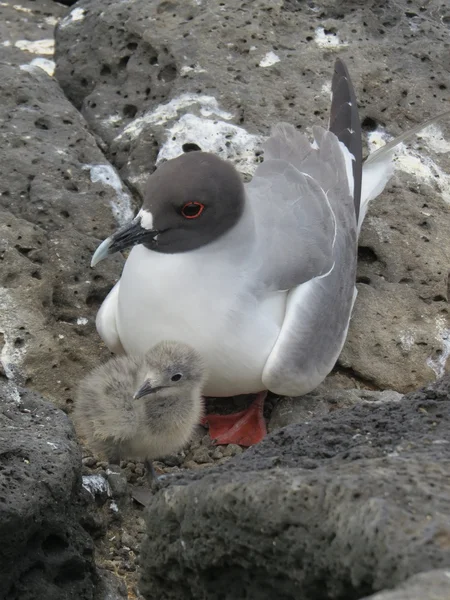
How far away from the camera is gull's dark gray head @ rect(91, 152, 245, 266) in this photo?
15.7 ft

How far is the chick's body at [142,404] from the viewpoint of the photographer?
4.42 meters

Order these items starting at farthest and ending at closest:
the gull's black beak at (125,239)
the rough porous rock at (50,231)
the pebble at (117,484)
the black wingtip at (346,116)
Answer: the black wingtip at (346,116)
the rough porous rock at (50,231)
the gull's black beak at (125,239)
the pebble at (117,484)

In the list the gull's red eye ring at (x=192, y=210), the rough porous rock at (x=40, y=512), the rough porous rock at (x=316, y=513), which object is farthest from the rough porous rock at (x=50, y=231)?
the rough porous rock at (x=316, y=513)

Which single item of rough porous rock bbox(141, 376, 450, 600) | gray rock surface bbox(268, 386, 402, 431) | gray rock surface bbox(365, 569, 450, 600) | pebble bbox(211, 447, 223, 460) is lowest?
pebble bbox(211, 447, 223, 460)

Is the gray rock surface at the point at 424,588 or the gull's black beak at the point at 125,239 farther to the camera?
the gull's black beak at the point at 125,239

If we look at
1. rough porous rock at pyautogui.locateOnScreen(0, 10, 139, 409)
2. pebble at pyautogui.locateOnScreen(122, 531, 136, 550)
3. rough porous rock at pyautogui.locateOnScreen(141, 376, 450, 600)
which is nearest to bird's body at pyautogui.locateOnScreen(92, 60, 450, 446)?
rough porous rock at pyautogui.locateOnScreen(0, 10, 139, 409)

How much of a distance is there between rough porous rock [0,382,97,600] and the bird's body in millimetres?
1182

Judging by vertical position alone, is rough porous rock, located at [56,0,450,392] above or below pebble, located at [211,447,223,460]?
above

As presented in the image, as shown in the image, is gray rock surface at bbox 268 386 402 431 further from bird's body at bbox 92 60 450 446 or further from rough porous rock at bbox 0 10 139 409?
rough porous rock at bbox 0 10 139 409

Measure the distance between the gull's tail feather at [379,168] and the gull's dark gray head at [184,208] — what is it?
1301mm

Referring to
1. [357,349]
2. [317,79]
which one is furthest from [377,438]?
[317,79]

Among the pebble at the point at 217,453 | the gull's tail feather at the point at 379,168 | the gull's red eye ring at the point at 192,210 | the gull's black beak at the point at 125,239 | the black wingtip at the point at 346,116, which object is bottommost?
the pebble at the point at 217,453

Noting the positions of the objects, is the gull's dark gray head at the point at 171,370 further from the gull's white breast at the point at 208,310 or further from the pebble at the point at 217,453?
the pebble at the point at 217,453

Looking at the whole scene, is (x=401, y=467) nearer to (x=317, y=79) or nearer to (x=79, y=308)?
(x=79, y=308)
